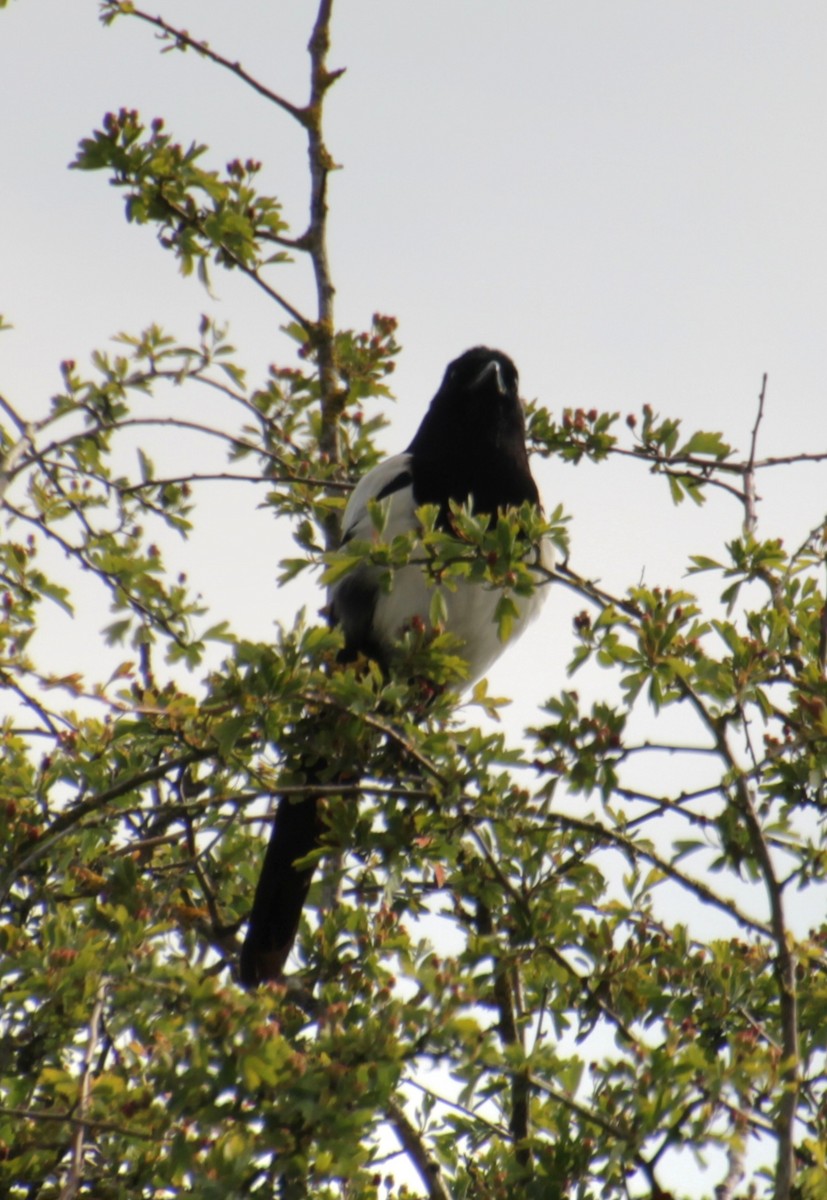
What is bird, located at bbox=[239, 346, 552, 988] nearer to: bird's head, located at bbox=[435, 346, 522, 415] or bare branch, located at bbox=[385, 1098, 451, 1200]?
bird's head, located at bbox=[435, 346, 522, 415]

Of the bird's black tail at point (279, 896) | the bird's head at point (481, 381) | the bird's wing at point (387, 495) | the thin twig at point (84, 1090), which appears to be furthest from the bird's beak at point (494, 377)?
the thin twig at point (84, 1090)

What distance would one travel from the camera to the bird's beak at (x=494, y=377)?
194 inches

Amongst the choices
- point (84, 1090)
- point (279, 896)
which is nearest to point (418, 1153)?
point (279, 896)

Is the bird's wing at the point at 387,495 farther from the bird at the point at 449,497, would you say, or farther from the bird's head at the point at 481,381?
the bird's head at the point at 481,381

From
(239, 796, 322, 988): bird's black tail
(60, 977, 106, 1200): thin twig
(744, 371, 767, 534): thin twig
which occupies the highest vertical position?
(744, 371, 767, 534): thin twig

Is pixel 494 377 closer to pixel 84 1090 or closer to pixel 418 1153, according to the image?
pixel 418 1153

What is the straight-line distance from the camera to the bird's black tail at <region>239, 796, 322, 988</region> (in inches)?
148

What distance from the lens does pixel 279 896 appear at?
393cm

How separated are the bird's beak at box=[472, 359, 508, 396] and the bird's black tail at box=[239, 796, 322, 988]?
1.58 metres

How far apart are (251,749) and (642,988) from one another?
910mm

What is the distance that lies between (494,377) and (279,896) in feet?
6.37

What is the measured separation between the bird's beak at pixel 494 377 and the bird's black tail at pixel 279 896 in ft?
5.20

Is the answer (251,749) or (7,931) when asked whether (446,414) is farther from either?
(7,931)

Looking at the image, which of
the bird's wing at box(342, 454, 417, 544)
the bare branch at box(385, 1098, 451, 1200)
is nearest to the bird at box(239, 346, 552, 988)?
the bird's wing at box(342, 454, 417, 544)
